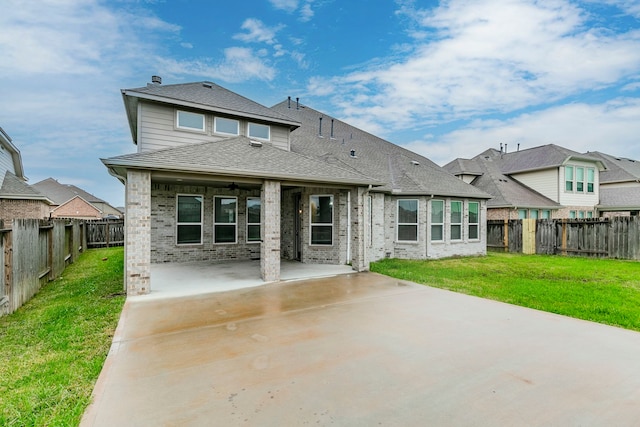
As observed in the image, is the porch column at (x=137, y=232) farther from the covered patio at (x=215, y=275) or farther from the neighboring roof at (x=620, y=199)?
the neighboring roof at (x=620, y=199)

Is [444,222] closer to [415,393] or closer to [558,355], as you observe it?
[558,355]

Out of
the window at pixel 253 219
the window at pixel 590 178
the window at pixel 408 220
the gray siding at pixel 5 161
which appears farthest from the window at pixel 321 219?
the window at pixel 590 178

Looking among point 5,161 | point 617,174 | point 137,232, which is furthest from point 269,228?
point 617,174

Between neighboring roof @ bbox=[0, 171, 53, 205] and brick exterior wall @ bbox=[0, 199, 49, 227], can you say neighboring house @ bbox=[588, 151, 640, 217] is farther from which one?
brick exterior wall @ bbox=[0, 199, 49, 227]

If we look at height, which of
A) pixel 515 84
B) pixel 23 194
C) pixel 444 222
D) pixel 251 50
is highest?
pixel 251 50

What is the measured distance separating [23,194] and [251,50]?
14795 mm

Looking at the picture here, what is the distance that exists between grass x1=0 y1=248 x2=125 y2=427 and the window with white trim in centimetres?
1263

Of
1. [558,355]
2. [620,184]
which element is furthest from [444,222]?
[620,184]

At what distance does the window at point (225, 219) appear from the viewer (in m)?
11.7

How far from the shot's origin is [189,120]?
33.3 feet

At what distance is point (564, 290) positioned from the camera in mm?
7488

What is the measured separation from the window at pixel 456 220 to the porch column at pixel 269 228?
9048 millimetres

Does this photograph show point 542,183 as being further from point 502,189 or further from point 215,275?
point 215,275

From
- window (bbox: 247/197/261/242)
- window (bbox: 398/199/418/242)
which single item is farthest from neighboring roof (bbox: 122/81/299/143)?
window (bbox: 398/199/418/242)
